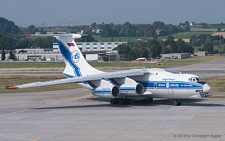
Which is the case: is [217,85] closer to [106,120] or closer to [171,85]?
[171,85]

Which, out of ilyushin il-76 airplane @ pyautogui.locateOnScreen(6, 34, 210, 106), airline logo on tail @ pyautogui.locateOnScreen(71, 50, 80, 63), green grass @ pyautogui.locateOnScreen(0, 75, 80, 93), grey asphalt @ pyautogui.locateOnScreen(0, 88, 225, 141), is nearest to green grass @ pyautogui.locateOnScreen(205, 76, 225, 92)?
grey asphalt @ pyautogui.locateOnScreen(0, 88, 225, 141)

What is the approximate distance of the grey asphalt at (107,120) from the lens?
26484mm

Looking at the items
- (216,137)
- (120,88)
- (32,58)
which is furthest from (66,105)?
(32,58)

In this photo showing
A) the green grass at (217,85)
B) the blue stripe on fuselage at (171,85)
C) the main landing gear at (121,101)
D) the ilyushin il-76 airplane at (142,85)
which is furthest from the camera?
the green grass at (217,85)

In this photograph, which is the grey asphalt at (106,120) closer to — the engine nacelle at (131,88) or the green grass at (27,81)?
the engine nacelle at (131,88)

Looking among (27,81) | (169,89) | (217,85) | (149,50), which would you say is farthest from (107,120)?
(149,50)

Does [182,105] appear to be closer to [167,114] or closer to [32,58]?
[167,114]

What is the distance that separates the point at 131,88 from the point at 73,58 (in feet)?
22.9

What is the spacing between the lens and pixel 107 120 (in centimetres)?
3195

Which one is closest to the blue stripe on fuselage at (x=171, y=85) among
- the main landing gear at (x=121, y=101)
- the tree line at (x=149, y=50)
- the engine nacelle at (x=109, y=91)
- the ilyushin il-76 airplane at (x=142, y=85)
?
the ilyushin il-76 airplane at (x=142, y=85)

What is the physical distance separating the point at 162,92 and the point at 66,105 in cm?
806

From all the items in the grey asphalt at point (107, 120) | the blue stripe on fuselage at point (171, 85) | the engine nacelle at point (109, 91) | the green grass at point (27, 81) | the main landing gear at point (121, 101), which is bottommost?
the grey asphalt at point (107, 120)

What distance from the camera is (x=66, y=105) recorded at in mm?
40594

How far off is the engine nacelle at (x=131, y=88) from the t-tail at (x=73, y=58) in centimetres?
435
